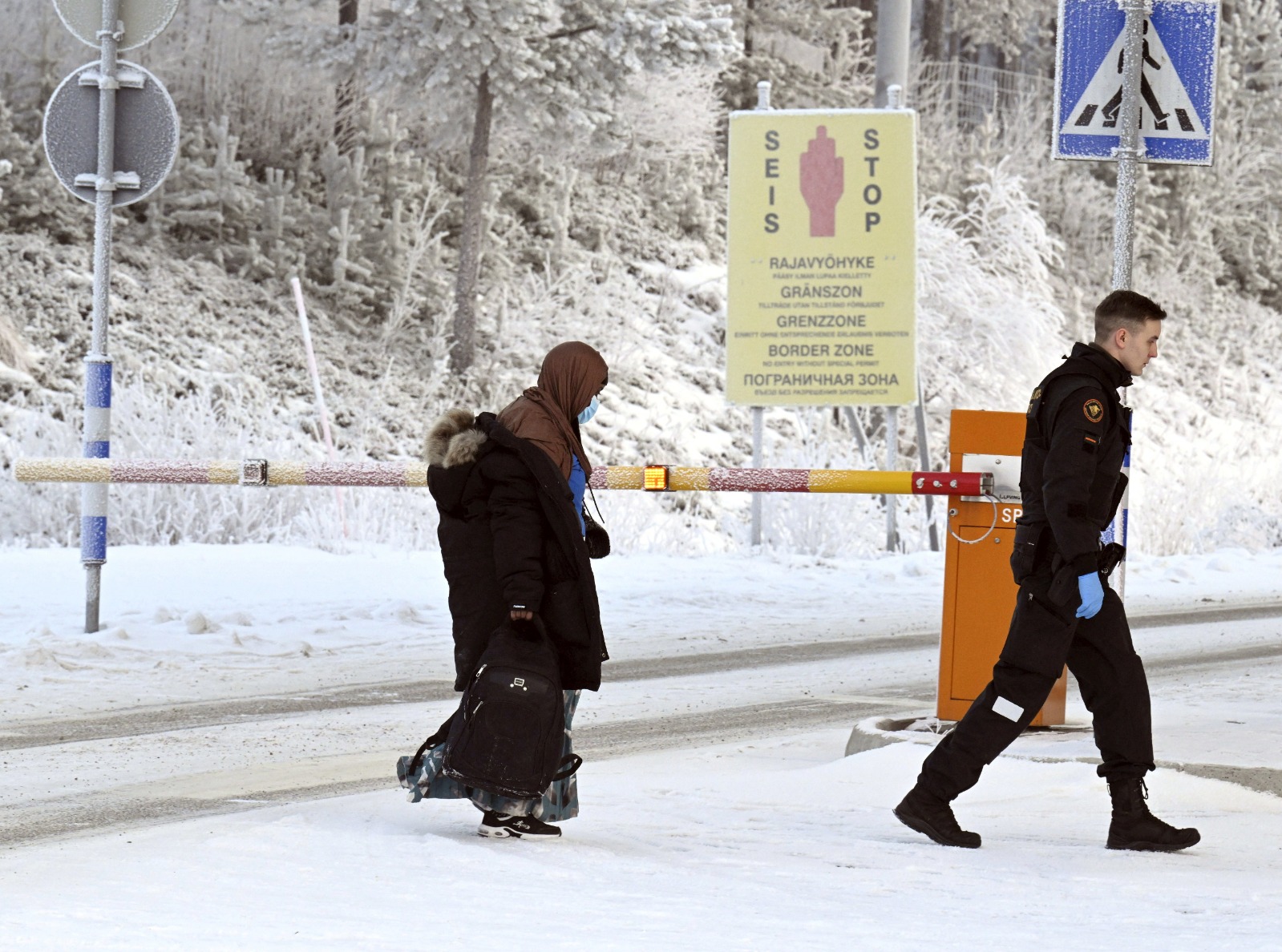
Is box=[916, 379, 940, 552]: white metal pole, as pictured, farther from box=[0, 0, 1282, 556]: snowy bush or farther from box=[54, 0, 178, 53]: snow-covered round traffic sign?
box=[54, 0, 178, 53]: snow-covered round traffic sign

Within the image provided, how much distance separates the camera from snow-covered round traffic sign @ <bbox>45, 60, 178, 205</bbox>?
34.2ft

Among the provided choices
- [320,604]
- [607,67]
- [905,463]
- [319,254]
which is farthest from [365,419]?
[320,604]

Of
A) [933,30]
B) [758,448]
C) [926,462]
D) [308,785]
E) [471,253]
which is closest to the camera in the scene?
[308,785]

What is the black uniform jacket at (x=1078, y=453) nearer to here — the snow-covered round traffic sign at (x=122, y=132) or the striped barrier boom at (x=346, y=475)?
the striped barrier boom at (x=346, y=475)

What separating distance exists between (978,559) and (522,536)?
257 centimetres

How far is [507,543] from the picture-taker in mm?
5258

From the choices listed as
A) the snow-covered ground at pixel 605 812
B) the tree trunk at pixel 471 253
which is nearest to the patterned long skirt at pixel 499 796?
the snow-covered ground at pixel 605 812

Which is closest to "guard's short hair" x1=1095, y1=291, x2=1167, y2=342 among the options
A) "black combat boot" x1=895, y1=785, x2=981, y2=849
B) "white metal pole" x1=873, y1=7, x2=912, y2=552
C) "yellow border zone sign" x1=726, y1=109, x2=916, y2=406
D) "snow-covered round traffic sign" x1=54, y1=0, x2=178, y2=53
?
"black combat boot" x1=895, y1=785, x2=981, y2=849

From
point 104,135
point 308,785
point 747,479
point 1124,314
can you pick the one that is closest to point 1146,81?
point 1124,314

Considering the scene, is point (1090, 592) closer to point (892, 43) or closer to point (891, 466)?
point (891, 466)

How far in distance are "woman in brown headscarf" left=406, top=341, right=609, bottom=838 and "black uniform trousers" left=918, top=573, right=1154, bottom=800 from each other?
1174 mm

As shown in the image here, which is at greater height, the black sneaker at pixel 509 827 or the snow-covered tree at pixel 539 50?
the snow-covered tree at pixel 539 50

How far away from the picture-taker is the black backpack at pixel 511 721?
5.27m

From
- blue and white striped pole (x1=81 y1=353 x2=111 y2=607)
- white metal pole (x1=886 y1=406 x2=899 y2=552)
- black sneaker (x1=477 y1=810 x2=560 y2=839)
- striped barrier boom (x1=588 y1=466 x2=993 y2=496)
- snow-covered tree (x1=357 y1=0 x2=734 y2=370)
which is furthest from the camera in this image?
snow-covered tree (x1=357 y1=0 x2=734 y2=370)
